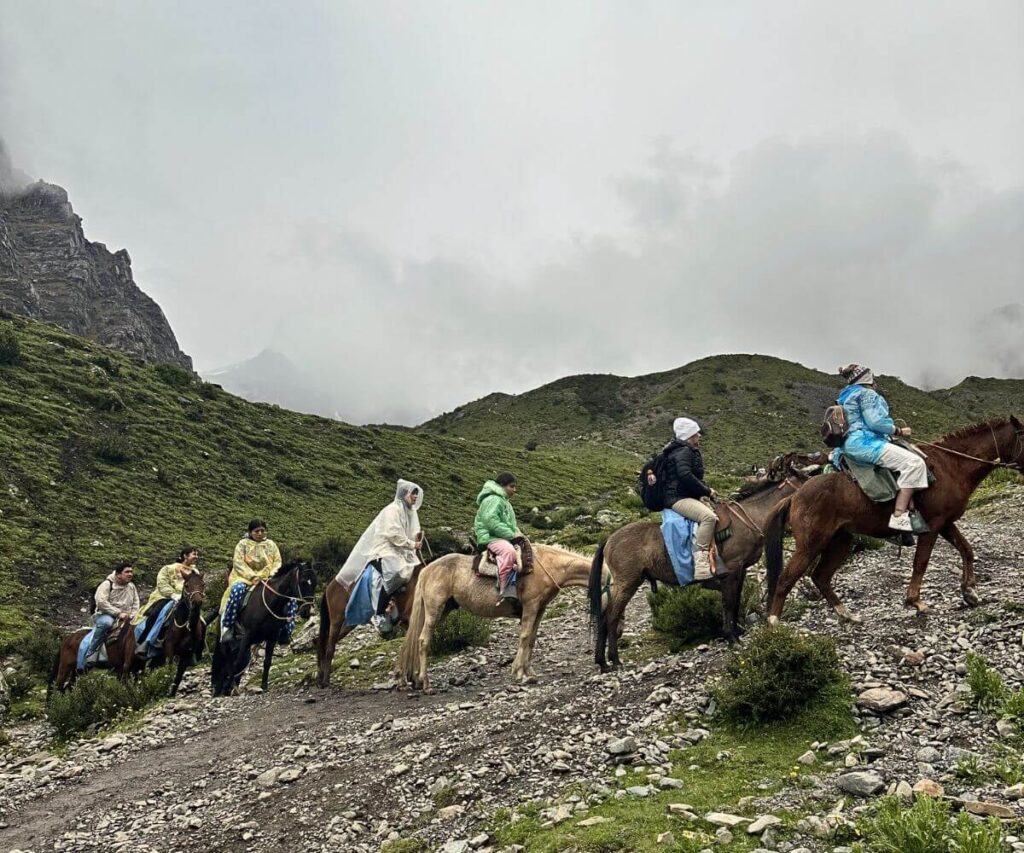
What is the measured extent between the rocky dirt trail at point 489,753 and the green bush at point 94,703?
704 millimetres

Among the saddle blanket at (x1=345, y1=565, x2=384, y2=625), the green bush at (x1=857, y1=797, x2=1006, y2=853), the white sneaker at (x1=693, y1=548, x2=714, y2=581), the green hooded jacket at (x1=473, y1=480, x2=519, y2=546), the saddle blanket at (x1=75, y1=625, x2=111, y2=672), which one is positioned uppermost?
the green hooded jacket at (x1=473, y1=480, x2=519, y2=546)

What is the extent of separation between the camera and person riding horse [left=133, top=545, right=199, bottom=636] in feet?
48.0

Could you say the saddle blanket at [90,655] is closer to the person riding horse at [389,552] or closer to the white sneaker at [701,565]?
the person riding horse at [389,552]

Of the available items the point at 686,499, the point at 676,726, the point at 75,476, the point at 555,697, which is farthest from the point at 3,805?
the point at 75,476

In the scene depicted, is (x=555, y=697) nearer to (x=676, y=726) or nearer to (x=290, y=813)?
(x=676, y=726)

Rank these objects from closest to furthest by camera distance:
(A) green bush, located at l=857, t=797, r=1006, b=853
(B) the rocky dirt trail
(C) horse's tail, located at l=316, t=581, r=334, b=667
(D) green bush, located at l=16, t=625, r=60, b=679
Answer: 1. (A) green bush, located at l=857, t=797, r=1006, b=853
2. (B) the rocky dirt trail
3. (C) horse's tail, located at l=316, t=581, r=334, b=667
4. (D) green bush, located at l=16, t=625, r=60, b=679

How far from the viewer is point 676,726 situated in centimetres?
666

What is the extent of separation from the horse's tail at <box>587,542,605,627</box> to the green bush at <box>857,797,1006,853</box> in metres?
6.02

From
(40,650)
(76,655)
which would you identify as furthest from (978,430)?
(40,650)

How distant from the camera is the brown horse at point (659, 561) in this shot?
9.59 meters

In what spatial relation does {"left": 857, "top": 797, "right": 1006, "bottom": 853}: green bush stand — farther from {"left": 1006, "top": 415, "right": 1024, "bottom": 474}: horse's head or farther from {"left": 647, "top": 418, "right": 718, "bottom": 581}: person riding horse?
{"left": 1006, "top": 415, "right": 1024, "bottom": 474}: horse's head

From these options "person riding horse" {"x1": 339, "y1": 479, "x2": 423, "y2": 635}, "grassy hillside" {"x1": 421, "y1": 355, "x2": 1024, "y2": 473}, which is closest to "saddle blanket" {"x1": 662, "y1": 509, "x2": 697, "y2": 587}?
"person riding horse" {"x1": 339, "y1": 479, "x2": 423, "y2": 635}

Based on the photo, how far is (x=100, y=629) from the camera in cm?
1512

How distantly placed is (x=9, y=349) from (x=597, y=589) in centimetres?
4718
